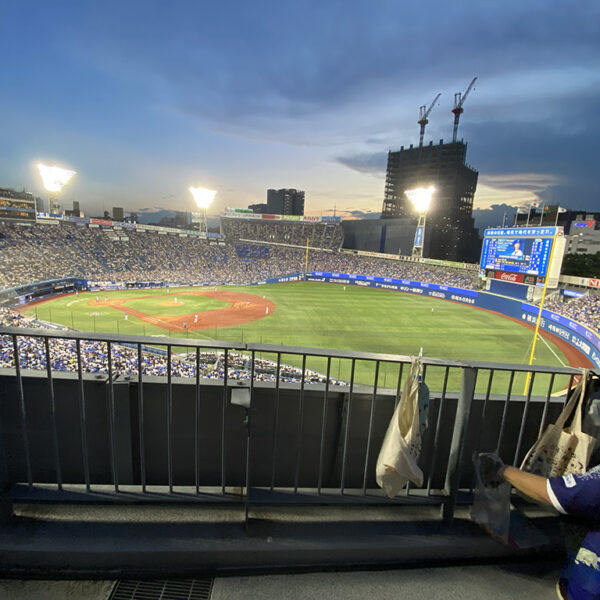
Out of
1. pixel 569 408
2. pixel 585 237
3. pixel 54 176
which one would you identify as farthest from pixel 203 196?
pixel 585 237

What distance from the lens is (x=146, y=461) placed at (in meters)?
2.93

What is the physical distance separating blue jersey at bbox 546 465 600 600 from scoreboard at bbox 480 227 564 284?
33430mm

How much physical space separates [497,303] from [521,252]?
20.6ft

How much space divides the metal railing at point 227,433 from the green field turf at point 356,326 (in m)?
14.7

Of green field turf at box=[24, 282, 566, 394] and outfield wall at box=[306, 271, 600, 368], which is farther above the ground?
outfield wall at box=[306, 271, 600, 368]

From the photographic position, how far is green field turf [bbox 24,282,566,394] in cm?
2322

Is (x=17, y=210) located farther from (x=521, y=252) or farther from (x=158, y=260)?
(x=521, y=252)

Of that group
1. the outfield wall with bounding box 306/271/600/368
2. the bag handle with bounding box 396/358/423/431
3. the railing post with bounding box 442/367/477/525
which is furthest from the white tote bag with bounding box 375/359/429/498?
the outfield wall with bounding box 306/271/600/368

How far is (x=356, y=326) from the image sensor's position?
2931 cm

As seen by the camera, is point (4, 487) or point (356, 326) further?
point (356, 326)

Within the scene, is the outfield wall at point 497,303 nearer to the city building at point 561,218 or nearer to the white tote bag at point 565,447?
the white tote bag at point 565,447

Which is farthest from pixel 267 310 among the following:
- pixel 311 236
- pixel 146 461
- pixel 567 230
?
pixel 567 230

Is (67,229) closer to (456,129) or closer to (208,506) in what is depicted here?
(208,506)

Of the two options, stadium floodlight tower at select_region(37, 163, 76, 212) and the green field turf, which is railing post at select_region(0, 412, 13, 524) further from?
stadium floodlight tower at select_region(37, 163, 76, 212)
